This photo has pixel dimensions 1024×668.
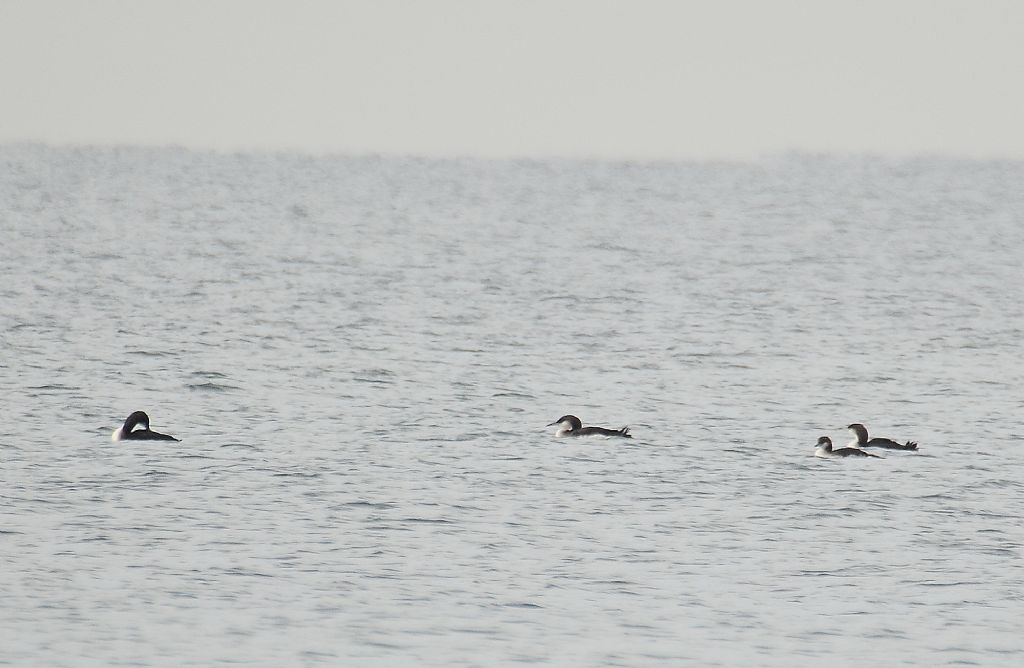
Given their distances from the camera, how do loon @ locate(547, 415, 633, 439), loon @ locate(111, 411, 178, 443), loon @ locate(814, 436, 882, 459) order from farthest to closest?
1. loon @ locate(547, 415, 633, 439)
2. loon @ locate(814, 436, 882, 459)
3. loon @ locate(111, 411, 178, 443)

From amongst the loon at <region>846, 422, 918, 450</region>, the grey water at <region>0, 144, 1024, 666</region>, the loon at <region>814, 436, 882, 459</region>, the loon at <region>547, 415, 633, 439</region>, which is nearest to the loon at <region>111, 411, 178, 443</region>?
the grey water at <region>0, 144, 1024, 666</region>

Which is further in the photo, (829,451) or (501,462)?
(829,451)

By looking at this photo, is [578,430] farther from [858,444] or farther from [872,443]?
[872,443]

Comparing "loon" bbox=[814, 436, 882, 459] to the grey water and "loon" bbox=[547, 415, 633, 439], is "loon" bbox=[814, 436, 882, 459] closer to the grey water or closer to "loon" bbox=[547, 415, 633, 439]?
the grey water

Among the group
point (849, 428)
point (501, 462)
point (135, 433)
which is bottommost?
point (501, 462)

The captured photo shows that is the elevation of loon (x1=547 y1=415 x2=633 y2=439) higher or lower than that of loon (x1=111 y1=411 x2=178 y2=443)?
higher

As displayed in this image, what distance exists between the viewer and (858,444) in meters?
26.6

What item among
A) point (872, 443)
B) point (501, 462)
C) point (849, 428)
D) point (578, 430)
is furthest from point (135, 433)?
point (872, 443)

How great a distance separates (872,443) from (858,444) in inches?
9.9

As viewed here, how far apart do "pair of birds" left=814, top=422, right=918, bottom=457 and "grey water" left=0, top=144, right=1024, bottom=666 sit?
0.25 metres

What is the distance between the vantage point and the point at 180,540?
1941cm

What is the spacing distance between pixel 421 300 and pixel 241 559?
92.1 ft

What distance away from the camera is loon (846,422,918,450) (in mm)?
26328

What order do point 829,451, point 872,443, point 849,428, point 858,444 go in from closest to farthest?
point 829,451, point 872,443, point 858,444, point 849,428
